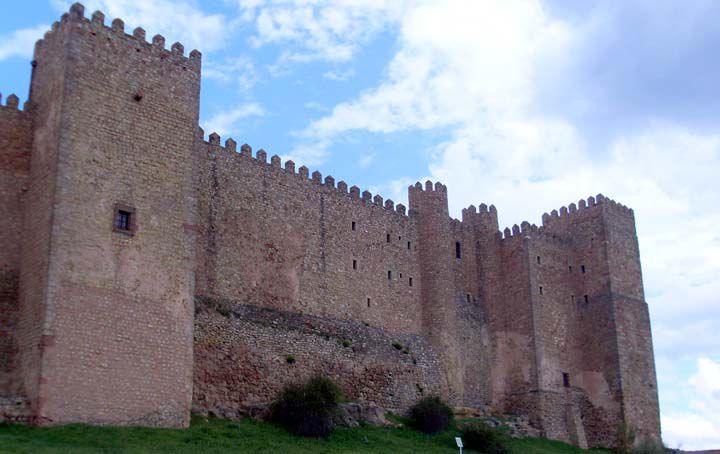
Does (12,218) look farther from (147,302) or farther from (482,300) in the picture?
(482,300)

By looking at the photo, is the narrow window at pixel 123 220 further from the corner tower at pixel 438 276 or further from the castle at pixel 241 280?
the corner tower at pixel 438 276

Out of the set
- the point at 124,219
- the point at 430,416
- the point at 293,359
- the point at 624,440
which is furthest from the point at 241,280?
the point at 624,440

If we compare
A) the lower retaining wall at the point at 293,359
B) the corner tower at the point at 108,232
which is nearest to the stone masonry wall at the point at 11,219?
the corner tower at the point at 108,232

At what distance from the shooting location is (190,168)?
21.3 metres

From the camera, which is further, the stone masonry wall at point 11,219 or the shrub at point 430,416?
the shrub at point 430,416

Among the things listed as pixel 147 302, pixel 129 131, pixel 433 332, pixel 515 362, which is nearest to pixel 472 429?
pixel 433 332

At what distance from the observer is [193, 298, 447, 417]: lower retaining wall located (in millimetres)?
22375

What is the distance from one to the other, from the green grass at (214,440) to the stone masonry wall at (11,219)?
6.11 ft

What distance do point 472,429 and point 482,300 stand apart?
7.81 meters

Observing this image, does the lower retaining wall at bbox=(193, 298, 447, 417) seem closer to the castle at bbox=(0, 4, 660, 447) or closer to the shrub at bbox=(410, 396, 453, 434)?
the castle at bbox=(0, 4, 660, 447)

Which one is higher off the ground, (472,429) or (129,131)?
(129,131)

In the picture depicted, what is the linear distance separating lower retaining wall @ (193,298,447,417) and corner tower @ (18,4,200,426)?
2396 mm

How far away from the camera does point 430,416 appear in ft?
83.3

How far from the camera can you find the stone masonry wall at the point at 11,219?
18.7 m
